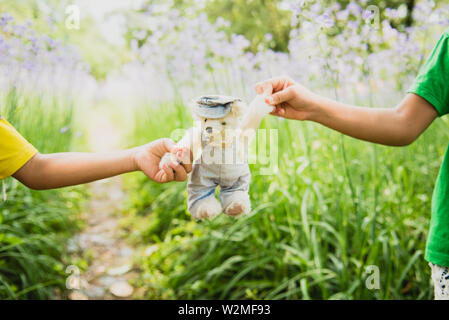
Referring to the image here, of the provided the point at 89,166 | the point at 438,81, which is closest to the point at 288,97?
the point at 438,81

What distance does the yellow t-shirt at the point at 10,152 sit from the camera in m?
0.94

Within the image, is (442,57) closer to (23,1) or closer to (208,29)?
(208,29)

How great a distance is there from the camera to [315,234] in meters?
1.68

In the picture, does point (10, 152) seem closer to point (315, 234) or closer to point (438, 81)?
point (438, 81)

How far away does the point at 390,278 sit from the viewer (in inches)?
62.5

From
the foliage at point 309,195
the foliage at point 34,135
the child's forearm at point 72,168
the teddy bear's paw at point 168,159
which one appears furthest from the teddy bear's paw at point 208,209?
the foliage at point 34,135

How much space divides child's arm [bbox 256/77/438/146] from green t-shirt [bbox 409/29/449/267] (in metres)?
0.02

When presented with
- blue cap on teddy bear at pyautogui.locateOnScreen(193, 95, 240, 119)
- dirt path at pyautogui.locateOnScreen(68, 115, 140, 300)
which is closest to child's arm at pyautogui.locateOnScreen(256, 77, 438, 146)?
blue cap on teddy bear at pyautogui.locateOnScreen(193, 95, 240, 119)

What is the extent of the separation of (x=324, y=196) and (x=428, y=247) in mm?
852

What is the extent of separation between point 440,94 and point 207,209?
617mm

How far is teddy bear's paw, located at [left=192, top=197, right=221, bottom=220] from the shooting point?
774 millimetres

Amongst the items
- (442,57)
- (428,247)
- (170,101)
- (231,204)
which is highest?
(170,101)

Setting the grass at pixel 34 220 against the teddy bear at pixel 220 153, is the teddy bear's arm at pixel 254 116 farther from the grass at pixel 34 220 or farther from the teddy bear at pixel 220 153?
the grass at pixel 34 220

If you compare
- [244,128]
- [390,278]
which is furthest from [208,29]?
[390,278]
